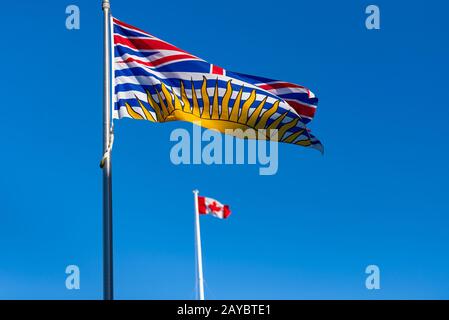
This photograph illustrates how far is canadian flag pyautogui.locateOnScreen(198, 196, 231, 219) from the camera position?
1221 inches

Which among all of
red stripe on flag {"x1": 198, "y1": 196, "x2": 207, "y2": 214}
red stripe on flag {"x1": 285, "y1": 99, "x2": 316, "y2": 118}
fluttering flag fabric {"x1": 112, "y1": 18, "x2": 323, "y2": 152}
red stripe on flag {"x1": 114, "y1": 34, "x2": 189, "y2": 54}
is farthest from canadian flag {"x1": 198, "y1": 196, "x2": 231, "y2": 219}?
red stripe on flag {"x1": 114, "y1": 34, "x2": 189, "y2": 54}

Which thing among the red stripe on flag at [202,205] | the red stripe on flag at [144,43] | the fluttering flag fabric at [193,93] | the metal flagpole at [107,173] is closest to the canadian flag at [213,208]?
the red stripe on flag at [202,205]

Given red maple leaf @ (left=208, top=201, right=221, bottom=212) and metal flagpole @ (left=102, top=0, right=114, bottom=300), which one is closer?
metal flagpole @ (left=102, top=0, right=114, bottom=300)

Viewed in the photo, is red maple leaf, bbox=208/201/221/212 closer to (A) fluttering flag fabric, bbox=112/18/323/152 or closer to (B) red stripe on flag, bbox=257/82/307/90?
(A) fluttering flag fabric, bbox=112/18/323/152

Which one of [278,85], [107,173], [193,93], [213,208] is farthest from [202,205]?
[107,173]

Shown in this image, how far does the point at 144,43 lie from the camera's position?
18453mm

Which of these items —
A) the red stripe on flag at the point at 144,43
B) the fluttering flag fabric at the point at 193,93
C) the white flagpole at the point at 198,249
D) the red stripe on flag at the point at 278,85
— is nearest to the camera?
the fluttering flag fabric at the point at 193,93

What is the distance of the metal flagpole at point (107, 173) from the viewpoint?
48.3 ft

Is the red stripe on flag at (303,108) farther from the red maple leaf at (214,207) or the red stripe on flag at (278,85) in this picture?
the red maple leaf at (214,207)

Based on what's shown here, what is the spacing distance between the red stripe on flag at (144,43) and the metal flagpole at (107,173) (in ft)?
4.25

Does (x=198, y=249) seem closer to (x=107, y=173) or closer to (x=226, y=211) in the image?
(x=226, y=211)

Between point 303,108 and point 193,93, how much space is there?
3334mm
